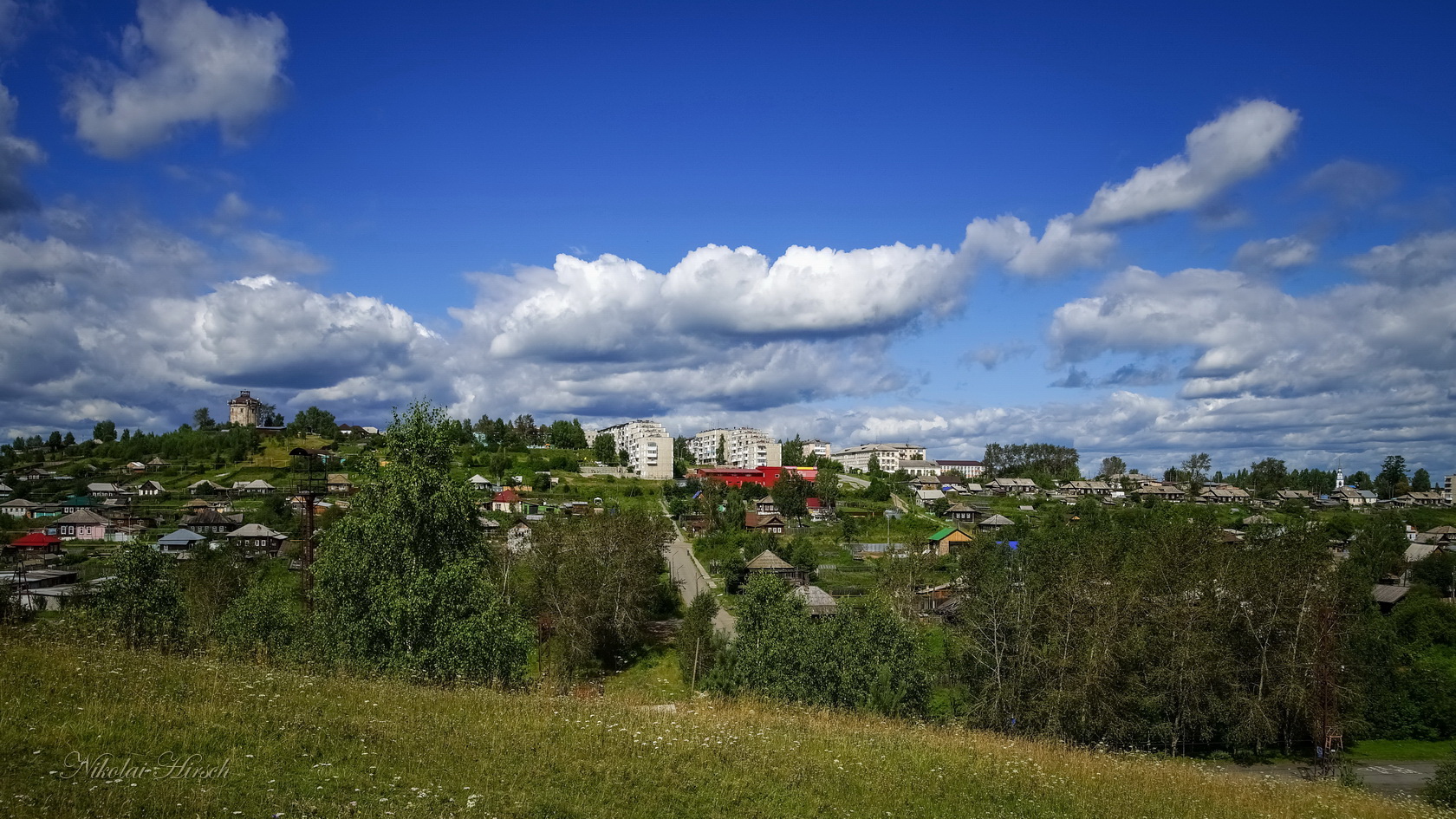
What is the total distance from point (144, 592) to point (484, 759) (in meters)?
24.7

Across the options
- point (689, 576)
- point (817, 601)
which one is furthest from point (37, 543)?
point (817, 601)

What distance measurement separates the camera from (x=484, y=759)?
9.73m

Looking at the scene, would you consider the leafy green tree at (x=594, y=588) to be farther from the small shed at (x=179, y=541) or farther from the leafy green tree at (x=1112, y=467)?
the leafy green tree at (x=1112, y=467)

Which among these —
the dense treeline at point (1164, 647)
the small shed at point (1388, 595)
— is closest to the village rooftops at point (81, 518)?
the dense treeline at point (1164, 647)

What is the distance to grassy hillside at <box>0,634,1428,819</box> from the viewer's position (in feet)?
26.3

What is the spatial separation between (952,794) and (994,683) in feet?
72.6

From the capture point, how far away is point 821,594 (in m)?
47.9

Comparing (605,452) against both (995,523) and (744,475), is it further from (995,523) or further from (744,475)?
(995,523)

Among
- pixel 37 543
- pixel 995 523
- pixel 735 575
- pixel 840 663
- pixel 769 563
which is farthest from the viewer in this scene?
pixel 995 523

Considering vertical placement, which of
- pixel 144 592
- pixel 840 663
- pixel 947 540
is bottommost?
pixel 947 540

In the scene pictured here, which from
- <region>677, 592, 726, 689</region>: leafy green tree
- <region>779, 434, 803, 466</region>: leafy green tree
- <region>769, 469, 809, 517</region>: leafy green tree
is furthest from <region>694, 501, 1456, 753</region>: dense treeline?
<region>779, 434, 803, 466</region>: leafy green tree

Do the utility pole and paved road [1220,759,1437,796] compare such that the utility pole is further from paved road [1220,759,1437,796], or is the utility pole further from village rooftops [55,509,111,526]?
village rooftops [55,509,111,526]

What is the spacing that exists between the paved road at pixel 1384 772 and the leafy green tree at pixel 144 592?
3619 centimetres

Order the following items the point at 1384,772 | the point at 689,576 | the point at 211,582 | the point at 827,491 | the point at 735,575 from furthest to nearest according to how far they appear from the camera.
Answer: the point at 827,491, the point at 689,576, the point at 735,575, the point at 211,582, the point at 1384,772
